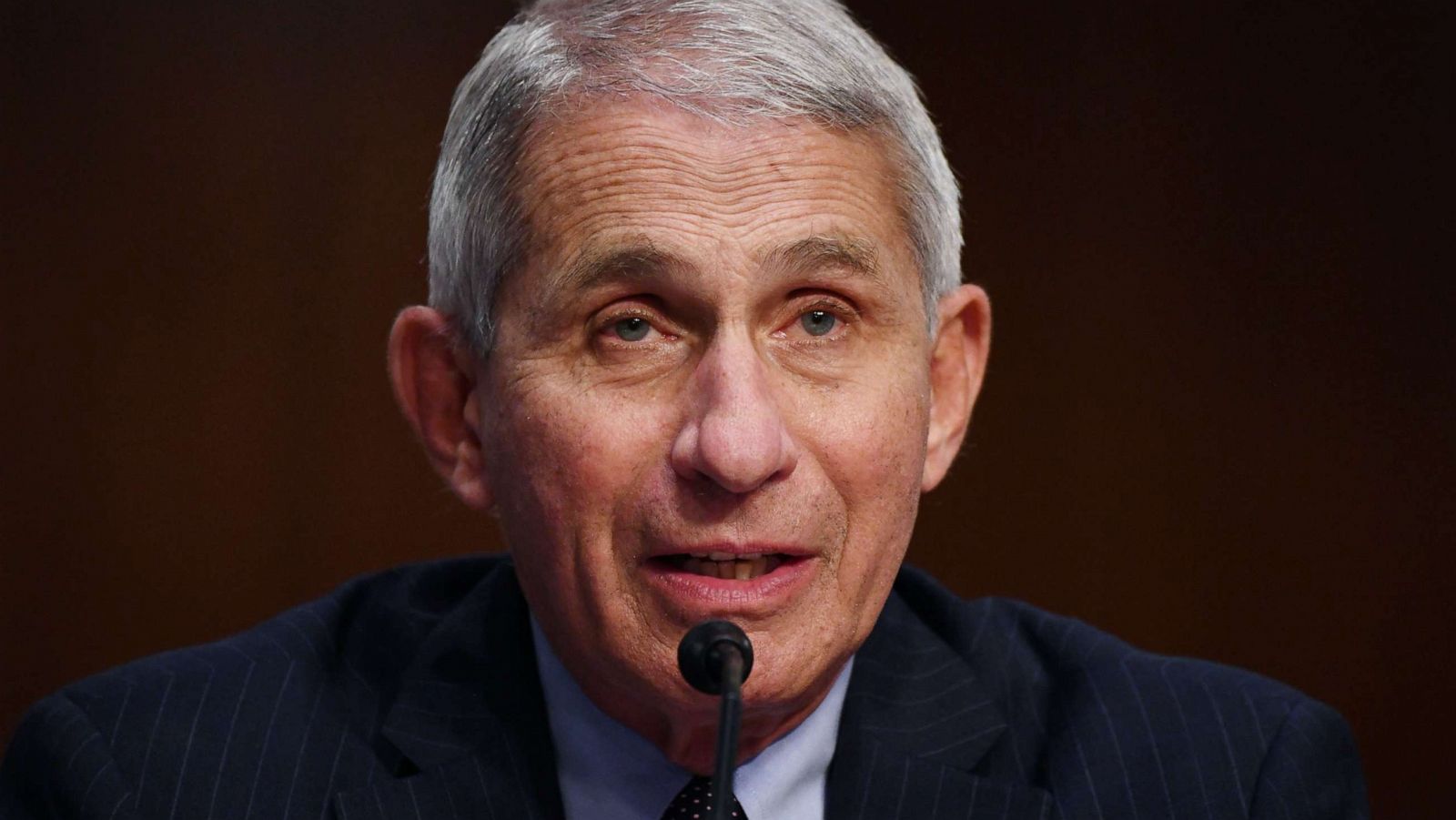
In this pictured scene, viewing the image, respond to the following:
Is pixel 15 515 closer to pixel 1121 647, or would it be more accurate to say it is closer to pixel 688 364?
pixel 688 364

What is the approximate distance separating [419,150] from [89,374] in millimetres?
735

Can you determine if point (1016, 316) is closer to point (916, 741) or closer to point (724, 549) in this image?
point (916, 741)

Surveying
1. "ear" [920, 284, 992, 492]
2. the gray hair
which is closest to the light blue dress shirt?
"ear" [920, 284, 992, 492]

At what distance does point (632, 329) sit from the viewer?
6.08 ft

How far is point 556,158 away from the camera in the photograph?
189 cm

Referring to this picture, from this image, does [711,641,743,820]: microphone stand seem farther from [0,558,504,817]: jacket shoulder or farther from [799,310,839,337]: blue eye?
[0,558,504,817]: jacket shoulder

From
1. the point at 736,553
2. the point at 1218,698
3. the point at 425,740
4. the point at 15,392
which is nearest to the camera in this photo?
the point at 736,553

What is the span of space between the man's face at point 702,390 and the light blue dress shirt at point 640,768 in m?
0.17

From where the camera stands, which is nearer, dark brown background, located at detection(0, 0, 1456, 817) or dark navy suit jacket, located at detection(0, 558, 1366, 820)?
dark navy suit jacket, located at detection(0, 558, 1366, 820)

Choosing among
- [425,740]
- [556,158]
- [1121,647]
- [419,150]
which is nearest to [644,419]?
[556,158]

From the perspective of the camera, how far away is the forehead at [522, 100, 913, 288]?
71.8 inches

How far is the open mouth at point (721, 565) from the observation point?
1.82 metres

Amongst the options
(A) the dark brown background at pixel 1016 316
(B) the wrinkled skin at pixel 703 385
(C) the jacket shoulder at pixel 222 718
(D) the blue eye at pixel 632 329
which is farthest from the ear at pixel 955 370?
(A) the dark brown background at pixel 1016 316

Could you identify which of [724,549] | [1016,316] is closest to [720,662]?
[724,549]
